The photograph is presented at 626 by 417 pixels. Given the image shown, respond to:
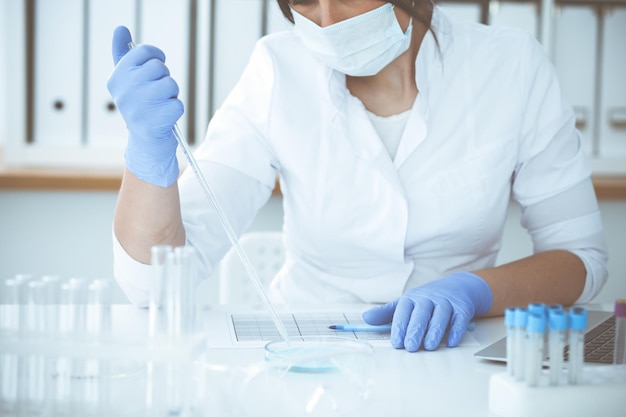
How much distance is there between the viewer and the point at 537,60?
5.49 feet

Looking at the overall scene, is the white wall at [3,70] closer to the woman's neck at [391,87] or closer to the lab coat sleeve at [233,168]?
the lab coat sleeve at [233,168]

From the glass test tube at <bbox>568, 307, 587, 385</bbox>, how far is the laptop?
0.59ft

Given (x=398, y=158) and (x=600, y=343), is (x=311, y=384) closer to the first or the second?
(x=600, y=343)

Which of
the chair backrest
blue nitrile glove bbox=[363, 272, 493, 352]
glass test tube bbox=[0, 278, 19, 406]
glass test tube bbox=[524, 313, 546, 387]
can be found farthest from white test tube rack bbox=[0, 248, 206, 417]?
the chair backrest

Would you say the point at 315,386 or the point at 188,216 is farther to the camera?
the point at 188,216

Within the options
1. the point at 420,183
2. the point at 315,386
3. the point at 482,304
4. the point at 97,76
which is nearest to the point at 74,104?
the point at 97,76

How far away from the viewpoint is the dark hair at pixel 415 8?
1.53 metres

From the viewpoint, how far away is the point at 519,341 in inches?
35.9

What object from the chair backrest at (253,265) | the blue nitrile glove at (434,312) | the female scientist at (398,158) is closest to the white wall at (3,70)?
the chair backrest at (253,265)

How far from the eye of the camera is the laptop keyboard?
3.63 ft

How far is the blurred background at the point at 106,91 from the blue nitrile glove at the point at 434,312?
158cm

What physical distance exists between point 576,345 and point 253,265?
1.17 metres

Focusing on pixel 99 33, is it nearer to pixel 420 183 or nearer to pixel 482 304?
pixel 420 183

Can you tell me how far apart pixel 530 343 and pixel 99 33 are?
→ 2.44 meters
